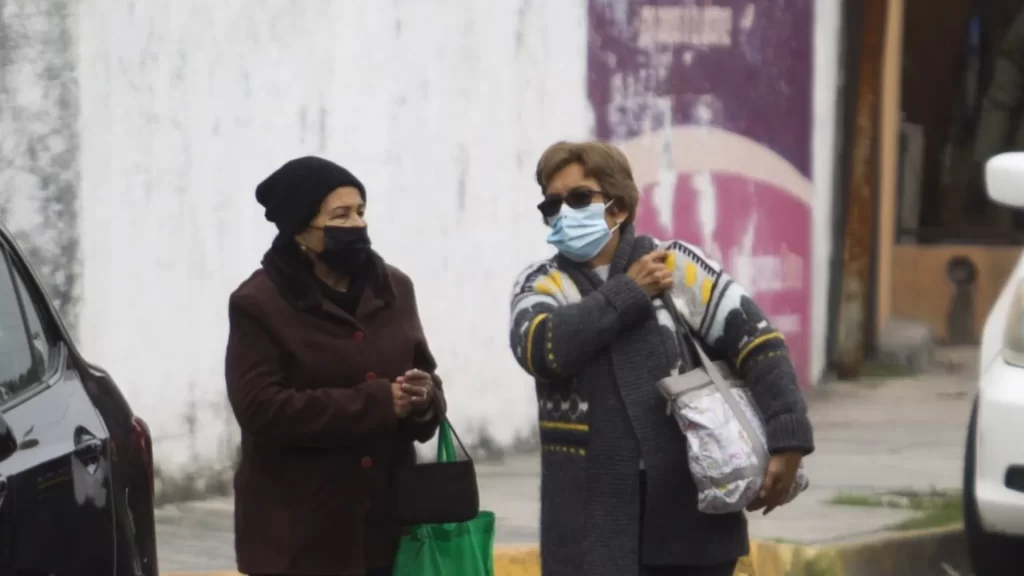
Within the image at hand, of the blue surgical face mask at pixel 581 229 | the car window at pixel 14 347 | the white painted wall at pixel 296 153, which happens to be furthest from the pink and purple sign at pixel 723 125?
the car window at pixel 14 347

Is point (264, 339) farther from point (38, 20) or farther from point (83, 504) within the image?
point (38, 20)

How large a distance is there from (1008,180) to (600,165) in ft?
7.13

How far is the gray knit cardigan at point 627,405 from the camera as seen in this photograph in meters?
4.80

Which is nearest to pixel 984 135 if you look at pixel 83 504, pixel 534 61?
pixel 534 61

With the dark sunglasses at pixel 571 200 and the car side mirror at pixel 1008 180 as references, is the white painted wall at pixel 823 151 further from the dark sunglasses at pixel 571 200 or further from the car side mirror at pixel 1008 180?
the dark sunglasses at pixel 571 200

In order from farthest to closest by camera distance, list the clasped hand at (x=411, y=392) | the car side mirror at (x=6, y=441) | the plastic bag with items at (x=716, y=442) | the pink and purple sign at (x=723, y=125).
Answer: the pink and purple sign at (x=723, y=125)
the clasped hand at (x=411, y=392)
the plastic bag with items at (x=716, y=442)
the car side mirror at (x=6, y=441)

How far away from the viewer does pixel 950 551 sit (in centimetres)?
783

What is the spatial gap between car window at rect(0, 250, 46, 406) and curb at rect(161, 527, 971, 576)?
2.65 metres

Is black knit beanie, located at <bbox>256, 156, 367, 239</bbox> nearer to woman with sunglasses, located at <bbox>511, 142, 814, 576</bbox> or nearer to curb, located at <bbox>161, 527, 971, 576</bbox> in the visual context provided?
woman with sunglasses, located at <bbox>511, 142, 814, 576</bbox>

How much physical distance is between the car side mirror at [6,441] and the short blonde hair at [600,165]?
1461 mm

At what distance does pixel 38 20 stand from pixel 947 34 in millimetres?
8194

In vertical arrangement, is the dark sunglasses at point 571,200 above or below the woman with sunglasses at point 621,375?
above

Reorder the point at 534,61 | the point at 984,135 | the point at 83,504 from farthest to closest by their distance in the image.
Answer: the point at 984,135
the point at 534,61
the point at 83,504

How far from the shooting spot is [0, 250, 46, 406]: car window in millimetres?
4453
